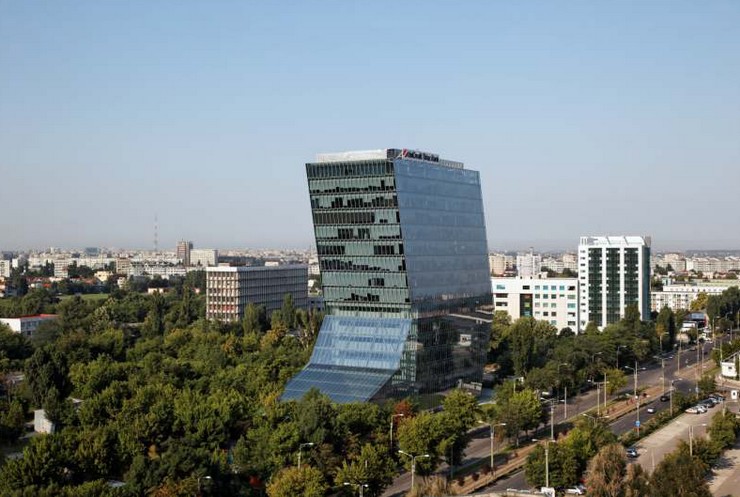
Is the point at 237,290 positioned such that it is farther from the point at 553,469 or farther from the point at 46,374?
the point at 553,469

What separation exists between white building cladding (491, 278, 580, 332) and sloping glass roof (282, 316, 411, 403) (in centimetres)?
6851

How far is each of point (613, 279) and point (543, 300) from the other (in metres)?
13.0

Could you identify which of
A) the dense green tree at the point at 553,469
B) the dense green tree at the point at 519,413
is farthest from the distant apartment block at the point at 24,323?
the dense green tree at the point at 553,469

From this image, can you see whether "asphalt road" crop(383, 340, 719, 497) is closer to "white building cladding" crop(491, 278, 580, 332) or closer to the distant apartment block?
"white building cladding" crop(491, 278, 580, 332)

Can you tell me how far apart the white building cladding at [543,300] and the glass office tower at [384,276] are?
6338cm

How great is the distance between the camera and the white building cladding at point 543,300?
156 m

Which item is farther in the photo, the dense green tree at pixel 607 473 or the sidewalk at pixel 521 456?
the sidewalk at pixel 521 456

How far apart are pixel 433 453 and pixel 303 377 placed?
85.8 feet

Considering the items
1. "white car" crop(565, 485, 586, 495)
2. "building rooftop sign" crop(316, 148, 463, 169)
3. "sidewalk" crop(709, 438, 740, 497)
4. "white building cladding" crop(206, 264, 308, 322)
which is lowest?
"sidewalk" crop(709, 438, 740, 497)

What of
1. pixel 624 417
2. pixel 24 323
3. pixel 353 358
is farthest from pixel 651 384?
pixel 24 323

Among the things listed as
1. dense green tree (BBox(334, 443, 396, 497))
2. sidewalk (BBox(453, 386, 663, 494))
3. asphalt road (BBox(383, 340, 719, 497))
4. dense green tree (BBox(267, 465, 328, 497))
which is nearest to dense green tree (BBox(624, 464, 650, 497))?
asphalt road (BBox(383, 340, 719, 497))

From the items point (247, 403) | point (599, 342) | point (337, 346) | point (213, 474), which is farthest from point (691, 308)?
point (213, 474)

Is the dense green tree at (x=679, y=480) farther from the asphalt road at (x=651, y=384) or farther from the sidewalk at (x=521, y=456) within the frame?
the sidewalk at (x=521, y=456)

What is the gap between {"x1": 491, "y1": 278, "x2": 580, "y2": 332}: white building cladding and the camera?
512ft
